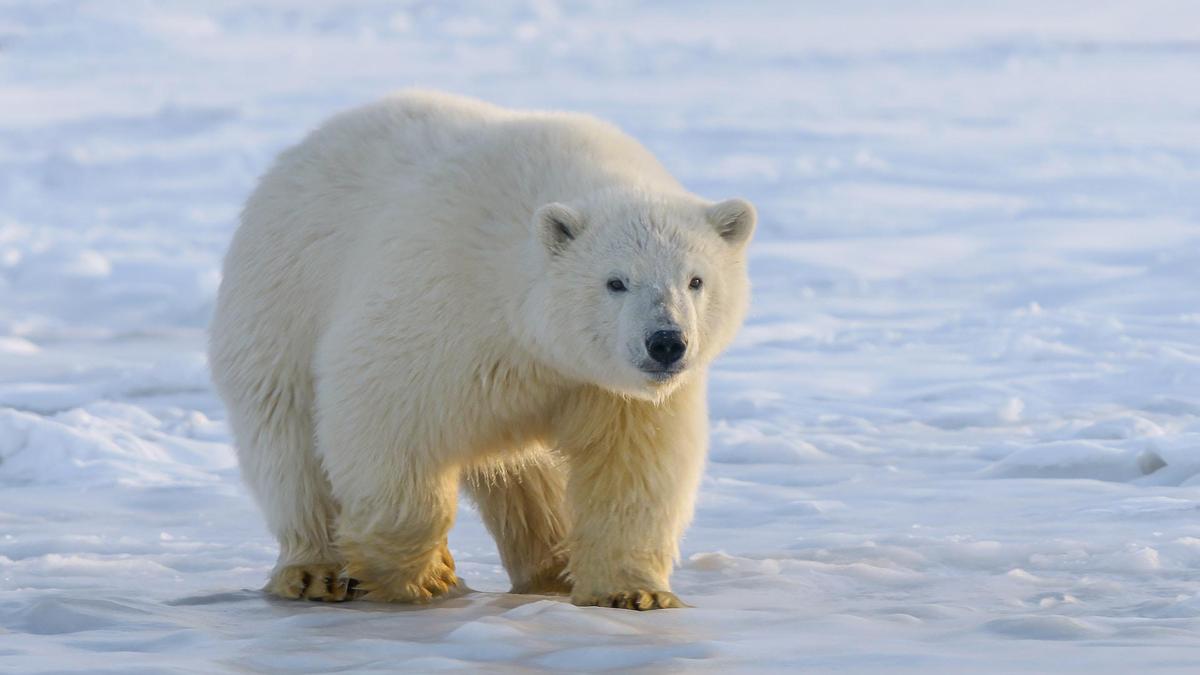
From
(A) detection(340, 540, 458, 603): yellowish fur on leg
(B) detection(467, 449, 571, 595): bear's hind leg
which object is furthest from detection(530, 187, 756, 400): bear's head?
(B) detection(467, 449, 571, 595): bear's hind leg

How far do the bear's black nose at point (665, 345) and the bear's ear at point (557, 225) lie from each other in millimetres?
434

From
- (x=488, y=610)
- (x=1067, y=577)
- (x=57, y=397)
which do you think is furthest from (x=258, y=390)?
(x=57, y=397)

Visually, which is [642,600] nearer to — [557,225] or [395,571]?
[395,571]

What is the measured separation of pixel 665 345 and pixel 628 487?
0.68 metres

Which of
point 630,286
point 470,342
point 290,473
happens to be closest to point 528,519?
point 290,473

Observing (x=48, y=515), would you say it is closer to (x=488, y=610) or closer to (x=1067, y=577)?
(x=488, y=610)

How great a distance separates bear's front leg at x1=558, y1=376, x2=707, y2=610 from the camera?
484 cm

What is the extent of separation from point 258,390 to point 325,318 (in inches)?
13.5

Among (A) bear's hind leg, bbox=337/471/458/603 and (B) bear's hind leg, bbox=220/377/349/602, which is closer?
(A) bear's hind leg, bbox=337/471/458/603

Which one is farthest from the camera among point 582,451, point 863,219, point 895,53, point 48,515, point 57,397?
point 895,53

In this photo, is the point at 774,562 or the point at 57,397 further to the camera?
the point at 57,397

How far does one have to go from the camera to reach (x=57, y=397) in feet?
31.4

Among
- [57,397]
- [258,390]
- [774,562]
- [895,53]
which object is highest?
[895,53]

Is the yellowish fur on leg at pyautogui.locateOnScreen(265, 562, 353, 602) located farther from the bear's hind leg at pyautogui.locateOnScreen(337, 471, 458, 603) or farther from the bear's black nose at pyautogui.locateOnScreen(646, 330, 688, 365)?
the bear's black nose at pyautogui.locateOnScreen(646, 330, 688, 365)
